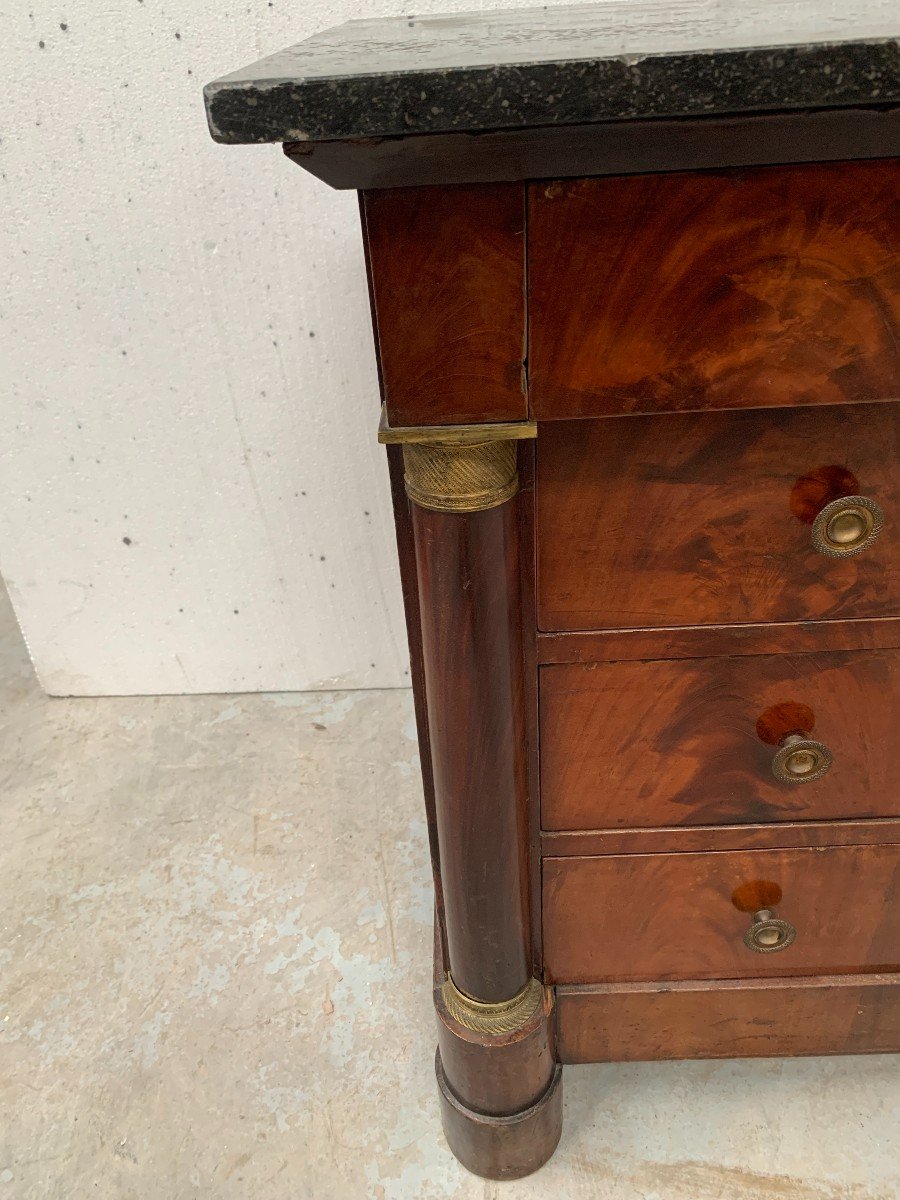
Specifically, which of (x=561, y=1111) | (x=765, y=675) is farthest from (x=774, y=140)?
(x=561, y=1111)

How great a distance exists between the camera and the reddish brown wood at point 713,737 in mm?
799

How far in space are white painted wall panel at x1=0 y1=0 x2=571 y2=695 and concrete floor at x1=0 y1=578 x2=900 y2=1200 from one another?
224 mm

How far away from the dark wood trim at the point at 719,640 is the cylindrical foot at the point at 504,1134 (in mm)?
550

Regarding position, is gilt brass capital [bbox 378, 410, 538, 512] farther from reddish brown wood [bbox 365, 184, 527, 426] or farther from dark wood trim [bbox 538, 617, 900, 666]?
dark wood trim [bbox 538, 617, 900, 666]

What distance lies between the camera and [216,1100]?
44.6 inches

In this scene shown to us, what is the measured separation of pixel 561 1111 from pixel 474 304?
0.93 meters

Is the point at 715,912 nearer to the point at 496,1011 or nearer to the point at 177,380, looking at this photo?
the point at 496,1011

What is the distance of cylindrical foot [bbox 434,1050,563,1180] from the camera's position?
1009 millimetres

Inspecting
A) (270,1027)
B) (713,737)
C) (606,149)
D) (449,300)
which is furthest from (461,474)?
(270,1027)

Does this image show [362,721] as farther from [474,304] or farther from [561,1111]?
[474,304]

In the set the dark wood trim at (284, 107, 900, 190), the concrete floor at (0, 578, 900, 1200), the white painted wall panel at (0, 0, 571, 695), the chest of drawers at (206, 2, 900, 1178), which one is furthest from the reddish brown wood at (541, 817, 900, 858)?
the white painted wall panel at (0, 0, 571, 695)

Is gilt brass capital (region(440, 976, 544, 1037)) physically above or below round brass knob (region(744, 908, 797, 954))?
below

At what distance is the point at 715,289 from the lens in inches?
23.3

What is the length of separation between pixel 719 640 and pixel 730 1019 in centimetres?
51
